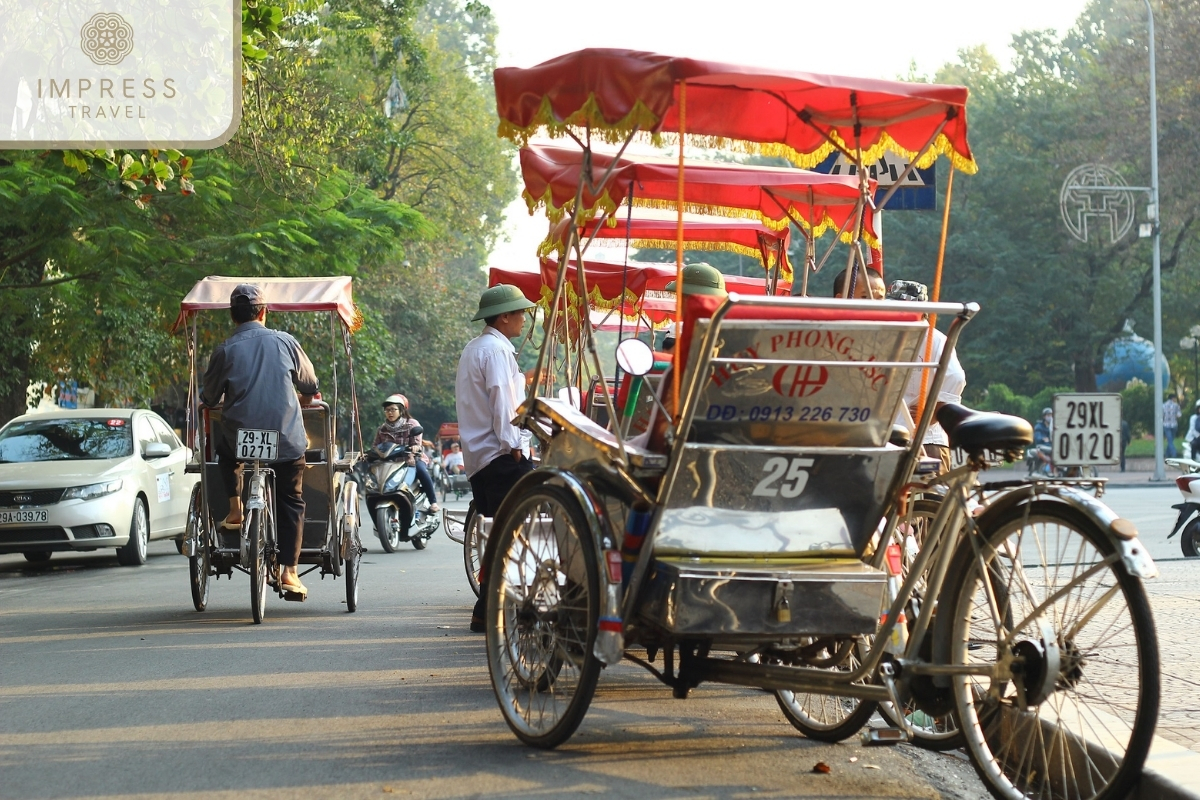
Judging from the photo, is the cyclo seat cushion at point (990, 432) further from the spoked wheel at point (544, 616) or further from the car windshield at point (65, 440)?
the car windshield at point (65, 440)

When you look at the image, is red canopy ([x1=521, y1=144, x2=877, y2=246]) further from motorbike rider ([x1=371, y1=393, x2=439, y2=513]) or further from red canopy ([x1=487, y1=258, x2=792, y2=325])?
motorbike rider ([x1=371, y1=393, x2=439, y2=513])

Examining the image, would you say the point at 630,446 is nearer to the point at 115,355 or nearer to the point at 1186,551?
the point at 1186,551

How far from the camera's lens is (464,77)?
162ft

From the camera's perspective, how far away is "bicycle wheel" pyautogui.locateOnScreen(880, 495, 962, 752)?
467 cm

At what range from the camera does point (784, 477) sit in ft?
16.9

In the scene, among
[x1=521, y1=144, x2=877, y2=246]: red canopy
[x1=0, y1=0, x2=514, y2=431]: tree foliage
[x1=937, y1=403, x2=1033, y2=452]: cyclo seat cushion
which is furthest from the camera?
[x1=0, y1=0, x2=514, y2=431]: tree foliage

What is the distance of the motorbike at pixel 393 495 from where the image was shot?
56.9 feet

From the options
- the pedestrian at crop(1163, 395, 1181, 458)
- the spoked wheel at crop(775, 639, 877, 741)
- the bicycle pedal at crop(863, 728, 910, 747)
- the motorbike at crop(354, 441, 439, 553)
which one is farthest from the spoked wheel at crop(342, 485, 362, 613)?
the pedestrian at crop(1163, 395, 1181, 458)

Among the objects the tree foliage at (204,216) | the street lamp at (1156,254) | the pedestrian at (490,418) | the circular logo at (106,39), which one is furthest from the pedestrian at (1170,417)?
the pedestrian at (490,418)

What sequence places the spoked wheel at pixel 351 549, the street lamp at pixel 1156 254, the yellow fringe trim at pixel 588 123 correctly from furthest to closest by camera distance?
the street lamp at pixel 1156 254
the spoked wheel at pixel 351 549
the yellow fringe trim at pixel 588 123

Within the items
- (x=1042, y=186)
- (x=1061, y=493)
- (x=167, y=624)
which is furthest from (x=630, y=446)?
(x=1042, y=186)

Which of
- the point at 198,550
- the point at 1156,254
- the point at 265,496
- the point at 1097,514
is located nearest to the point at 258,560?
the point at 265,496

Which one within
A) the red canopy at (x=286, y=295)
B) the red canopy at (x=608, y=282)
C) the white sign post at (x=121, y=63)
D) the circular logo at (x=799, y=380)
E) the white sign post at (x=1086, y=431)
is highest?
the white sign post at (x=121, y=63)

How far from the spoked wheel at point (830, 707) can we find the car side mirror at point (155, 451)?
34.8ft
